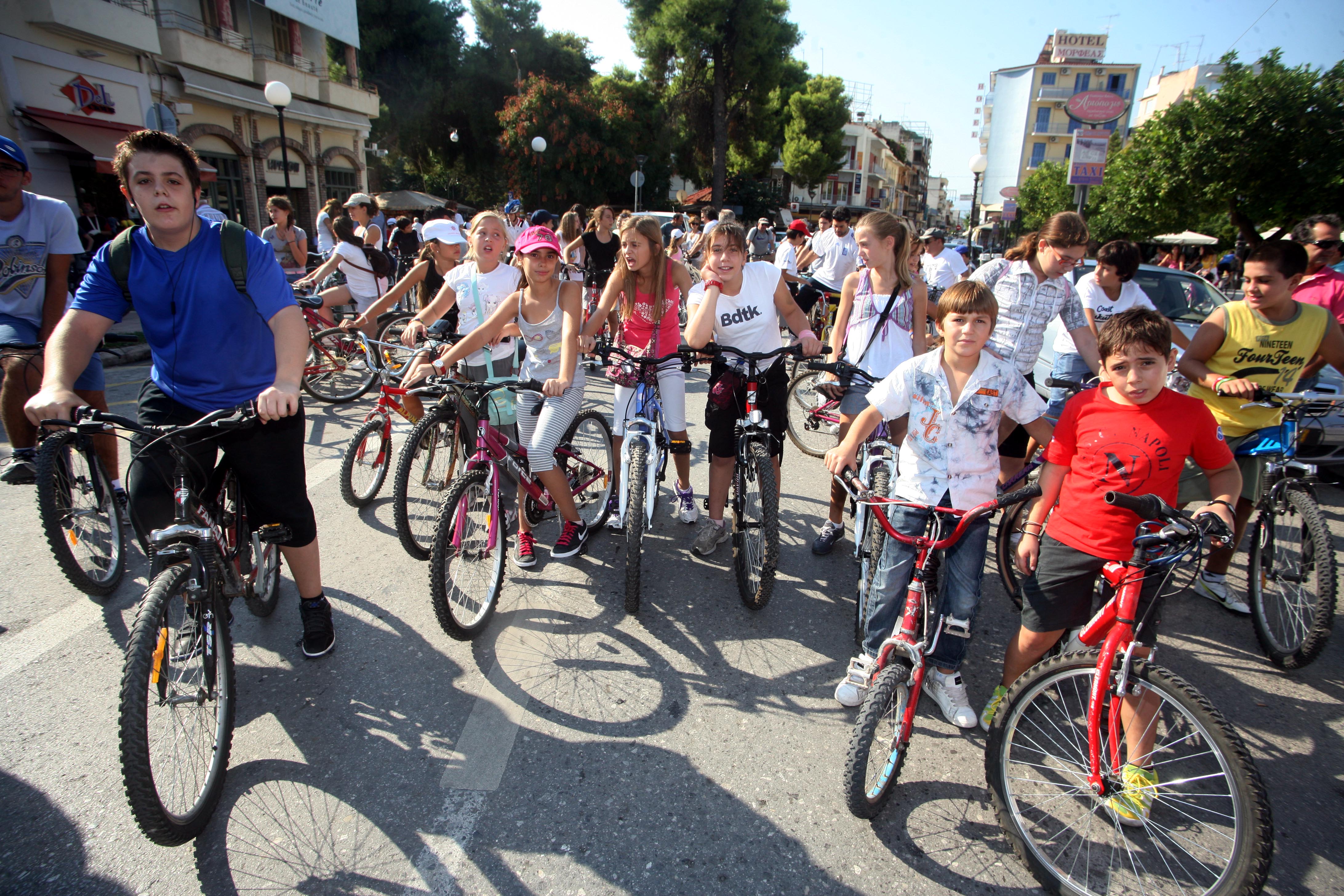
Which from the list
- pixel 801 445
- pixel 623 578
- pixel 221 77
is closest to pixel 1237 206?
pixel 801 445

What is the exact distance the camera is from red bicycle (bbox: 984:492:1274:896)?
189cm

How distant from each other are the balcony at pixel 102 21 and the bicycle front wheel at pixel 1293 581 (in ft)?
68.6

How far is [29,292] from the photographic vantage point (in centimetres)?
407

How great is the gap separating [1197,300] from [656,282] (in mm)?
6787

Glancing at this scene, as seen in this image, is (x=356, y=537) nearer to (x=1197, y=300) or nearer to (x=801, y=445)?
(x=801, y=445)

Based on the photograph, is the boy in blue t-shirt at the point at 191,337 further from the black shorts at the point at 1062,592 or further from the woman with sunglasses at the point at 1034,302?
the woman with sunglasses at the point at 1034,302

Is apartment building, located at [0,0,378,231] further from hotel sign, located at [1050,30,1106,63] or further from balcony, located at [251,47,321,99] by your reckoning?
hotel sign, located at [1050,30,1106,63]

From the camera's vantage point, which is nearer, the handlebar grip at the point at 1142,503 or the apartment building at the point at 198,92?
the handlebar grip at the point at 1142,503

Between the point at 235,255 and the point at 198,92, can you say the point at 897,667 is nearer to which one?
the point at 235,255

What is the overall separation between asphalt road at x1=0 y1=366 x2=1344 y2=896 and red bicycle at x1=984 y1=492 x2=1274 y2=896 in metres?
0.20

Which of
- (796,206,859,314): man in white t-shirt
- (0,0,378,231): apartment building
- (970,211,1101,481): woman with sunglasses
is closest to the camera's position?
(970,211,1101,481): woman with sunglasses

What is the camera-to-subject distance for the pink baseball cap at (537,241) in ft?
12.4

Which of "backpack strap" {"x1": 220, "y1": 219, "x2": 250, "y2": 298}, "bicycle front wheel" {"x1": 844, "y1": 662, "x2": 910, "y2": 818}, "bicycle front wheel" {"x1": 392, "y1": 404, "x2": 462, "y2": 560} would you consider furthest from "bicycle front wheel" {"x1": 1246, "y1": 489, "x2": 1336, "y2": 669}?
"backpack strap" {"x1": 220, "y1": 219, "x2": 250, "y2": 298}

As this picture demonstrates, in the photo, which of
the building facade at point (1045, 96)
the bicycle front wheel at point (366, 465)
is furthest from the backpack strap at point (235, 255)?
the building facade at point (1045, 96)
